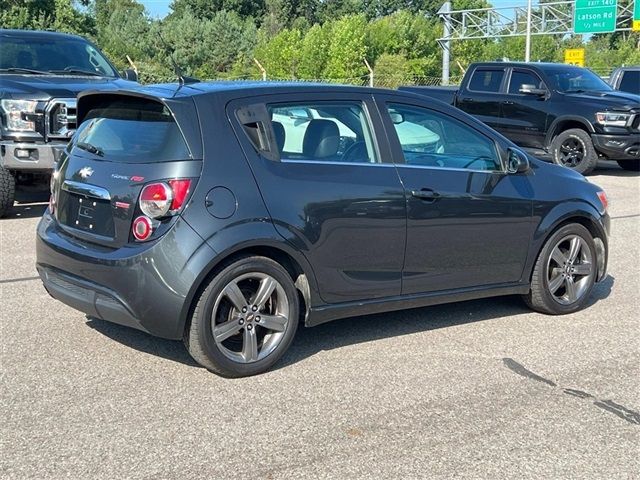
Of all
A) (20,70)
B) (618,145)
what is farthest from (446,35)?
(20,70)

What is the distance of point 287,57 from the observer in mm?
43938

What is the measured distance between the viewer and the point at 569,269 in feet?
20.1

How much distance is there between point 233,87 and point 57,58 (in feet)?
21.2

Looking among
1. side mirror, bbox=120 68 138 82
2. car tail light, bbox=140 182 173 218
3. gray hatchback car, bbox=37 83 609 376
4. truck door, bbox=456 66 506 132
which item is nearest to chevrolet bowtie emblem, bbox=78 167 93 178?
gray hatchback car, bbox=37 83 609 376

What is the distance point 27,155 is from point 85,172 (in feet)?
15.5

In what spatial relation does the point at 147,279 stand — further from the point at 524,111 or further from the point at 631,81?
the point at 631,81

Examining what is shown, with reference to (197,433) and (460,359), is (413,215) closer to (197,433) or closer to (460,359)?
(460,359)

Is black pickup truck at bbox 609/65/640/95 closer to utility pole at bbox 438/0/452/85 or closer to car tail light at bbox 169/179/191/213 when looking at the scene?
car tail light at bbox 169/179/191/213

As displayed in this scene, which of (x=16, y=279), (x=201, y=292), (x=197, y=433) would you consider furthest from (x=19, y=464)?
(x=16, y=279)

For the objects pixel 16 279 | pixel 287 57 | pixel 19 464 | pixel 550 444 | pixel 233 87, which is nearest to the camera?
pixel 19 464

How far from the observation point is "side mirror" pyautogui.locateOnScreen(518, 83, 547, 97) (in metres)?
14.5

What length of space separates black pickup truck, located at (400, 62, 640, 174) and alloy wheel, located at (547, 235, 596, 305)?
26.9 ft

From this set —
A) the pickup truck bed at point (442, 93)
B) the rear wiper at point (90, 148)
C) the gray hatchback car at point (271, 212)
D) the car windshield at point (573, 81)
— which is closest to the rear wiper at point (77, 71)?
the gray hatchback car at point (271, 212)

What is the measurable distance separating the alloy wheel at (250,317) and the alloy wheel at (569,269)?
233 centimetres
